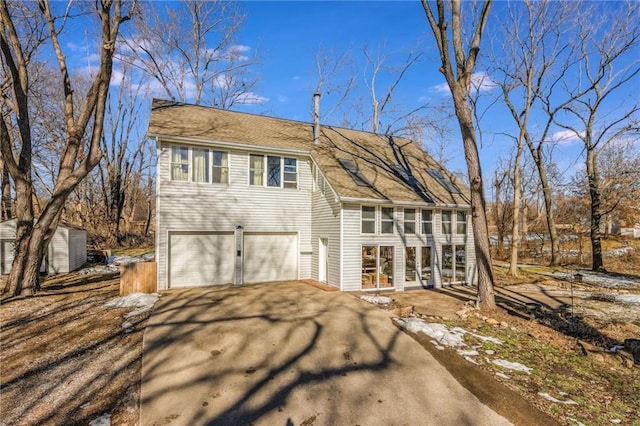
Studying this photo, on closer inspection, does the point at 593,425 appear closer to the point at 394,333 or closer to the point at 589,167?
the point at 394,333

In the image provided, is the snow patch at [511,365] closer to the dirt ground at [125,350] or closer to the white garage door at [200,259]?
the dirt ground at [125,350]

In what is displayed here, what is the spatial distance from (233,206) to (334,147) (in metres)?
5.47

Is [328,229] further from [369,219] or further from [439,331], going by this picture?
[439,331]

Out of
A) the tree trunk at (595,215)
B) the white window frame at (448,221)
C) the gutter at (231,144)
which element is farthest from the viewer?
the tree trunk at (595,215)

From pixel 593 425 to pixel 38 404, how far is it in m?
7.25

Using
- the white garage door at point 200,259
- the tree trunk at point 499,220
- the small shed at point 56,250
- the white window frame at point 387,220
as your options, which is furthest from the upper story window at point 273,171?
the tree trunk at point 499,220

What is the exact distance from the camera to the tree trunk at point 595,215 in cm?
1773

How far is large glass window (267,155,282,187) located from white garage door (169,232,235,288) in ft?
8.51

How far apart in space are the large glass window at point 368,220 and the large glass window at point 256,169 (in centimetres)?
411

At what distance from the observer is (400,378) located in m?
5.26

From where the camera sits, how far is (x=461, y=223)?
1362cm

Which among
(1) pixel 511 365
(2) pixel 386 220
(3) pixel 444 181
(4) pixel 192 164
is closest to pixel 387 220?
(2) pixel 386 220

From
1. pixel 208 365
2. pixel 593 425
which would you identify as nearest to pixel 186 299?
pixel 208 365

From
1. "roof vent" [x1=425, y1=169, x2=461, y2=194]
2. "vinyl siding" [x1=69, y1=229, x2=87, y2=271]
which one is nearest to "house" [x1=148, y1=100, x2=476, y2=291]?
"roof vent" [x1=425, y1=169, x2=461, y2=194]
